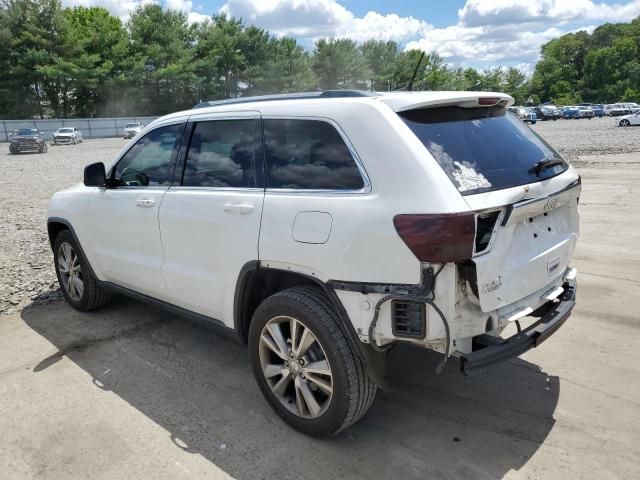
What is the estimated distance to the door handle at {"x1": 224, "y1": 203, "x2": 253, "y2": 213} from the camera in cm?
318

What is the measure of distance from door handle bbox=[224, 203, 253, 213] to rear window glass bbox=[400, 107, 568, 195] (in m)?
1.05

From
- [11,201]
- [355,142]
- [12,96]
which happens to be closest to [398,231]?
[355,142]

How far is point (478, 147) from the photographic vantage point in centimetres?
290

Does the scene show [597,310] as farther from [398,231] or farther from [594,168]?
[594,168]

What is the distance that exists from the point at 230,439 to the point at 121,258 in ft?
6.25

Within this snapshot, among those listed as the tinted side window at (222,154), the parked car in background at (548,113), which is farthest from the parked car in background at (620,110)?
the tinted side window at (222,154)

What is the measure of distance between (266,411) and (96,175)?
2.38 metres

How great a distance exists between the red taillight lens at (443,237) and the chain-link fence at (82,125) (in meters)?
53.4

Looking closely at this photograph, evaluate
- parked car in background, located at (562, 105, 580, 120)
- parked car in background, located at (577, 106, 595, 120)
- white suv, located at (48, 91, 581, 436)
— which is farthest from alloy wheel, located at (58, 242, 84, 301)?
parked car in background, located at (577, 106, 595, 120)

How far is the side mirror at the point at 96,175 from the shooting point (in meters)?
4.34

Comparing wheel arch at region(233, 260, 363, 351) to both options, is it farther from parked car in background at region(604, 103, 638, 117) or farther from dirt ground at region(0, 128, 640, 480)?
parked car in background at region(604, 103, 638, 117)

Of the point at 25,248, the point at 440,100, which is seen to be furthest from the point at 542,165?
the point at 25,248

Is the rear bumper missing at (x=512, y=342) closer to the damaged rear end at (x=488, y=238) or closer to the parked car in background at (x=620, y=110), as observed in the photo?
the damaged rear end at (x=488, y=238)

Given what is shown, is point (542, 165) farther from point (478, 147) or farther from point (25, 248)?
point (25, 248)
